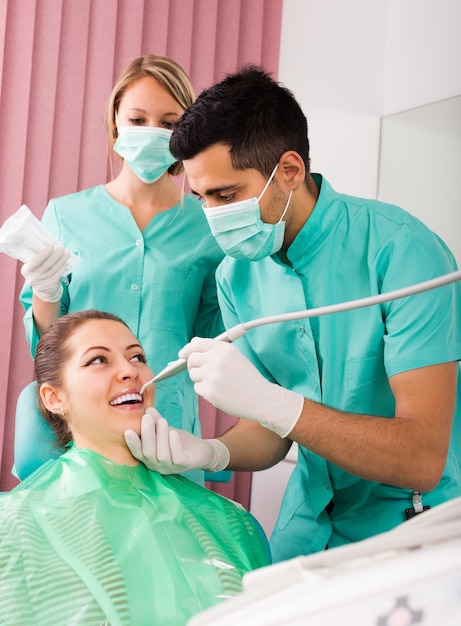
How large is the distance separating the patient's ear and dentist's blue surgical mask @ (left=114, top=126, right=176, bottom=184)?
643mm

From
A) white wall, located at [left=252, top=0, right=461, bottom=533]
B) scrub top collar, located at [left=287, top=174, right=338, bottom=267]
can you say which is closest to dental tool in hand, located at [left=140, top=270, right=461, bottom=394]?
scrub top collar, located at [left=287, top=174, right=338, bottom=267]

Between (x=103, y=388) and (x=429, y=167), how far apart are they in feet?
7.08

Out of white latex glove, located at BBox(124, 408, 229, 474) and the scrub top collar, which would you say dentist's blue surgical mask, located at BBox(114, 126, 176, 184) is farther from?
white latex glove, located at BBox(124, 408, 229, 474)

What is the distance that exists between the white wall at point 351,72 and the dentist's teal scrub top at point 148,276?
1722 mm

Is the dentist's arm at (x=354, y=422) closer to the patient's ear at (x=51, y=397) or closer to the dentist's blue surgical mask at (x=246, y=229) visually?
the dentist's blue surgical mask at (x=246, y=229)

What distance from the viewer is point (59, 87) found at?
2809 mm

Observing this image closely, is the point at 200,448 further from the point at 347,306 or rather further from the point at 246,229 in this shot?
the point at 347,306

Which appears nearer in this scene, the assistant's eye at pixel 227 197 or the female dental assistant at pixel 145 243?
the assistant's eye at pixel 227 197

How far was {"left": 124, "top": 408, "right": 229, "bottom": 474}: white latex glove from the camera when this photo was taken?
1629mm

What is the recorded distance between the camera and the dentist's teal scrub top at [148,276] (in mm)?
2064

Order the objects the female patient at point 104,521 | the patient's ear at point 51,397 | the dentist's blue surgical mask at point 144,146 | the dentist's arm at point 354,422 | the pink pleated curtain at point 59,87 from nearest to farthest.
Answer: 1. the female patient at point 104,521
2. the dentist's arm at point 354,422
3. the patient's ear at point 51,397
4. the dentist's blue surgical mask at point 144,146
5. the pink pleated curtain at point 59,87

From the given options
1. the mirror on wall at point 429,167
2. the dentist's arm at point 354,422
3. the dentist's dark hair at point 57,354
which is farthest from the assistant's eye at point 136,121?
the mirror on wall at point 429,167

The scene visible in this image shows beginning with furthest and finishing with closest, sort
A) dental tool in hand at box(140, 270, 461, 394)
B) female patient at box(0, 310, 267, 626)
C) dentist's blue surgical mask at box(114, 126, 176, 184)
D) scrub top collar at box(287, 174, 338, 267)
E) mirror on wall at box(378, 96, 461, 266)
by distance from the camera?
mirror on wall at box(378, 96, 461, 266)
dentist's blue surgical mask at box(114, 126, 176, 184)
scrub top collar at box(287, 174, 338, 267)
female patient at box(0, 310, 267, 626)
dental tool in hand at box(140, 270, 461, 394)

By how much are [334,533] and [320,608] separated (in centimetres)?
121
